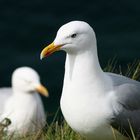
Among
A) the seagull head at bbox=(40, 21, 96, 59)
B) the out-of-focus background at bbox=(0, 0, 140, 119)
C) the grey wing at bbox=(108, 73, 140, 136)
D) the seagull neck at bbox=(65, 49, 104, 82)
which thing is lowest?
the out-of-focus background at bbox=(0, 0, 140, 119)

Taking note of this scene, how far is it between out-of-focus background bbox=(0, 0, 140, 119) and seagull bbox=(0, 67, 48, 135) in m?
1.61

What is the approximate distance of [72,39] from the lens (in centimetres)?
580

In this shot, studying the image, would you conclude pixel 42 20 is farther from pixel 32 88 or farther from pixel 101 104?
pixel 101 104

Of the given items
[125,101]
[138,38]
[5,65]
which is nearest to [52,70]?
[5,65]

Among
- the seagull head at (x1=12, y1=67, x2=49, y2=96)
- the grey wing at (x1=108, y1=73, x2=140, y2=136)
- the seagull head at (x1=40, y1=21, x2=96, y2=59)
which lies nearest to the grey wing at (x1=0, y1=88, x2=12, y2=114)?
the seagull head at (x1=12, y1=67, x2=49, y2=96)

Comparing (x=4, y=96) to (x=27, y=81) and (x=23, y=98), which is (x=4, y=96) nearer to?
(x=23, y=98)

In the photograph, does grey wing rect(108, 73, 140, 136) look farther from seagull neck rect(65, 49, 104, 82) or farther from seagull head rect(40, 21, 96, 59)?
seagull head rect(40, 21, 96, 59)

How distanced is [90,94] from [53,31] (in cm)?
970

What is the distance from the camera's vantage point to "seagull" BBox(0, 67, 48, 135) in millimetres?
10852

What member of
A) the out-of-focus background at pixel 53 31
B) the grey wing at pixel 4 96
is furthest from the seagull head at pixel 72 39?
the out-of-focus background at pixel 53 31

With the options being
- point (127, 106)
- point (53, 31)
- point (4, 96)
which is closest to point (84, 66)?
point (127, 106)

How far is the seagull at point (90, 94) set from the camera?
5766 millimetres

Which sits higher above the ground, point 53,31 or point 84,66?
point 84,66

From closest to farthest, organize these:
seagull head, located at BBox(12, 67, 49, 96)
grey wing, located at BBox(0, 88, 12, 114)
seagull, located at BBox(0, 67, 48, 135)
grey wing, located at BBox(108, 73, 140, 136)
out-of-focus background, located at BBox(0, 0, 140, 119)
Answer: grey wing, located at BBox(108, 73, 140, 136)
seagull, located at BBox(0, 67, 48, 135)
grey wing, located at BBox(0, 88, 12, 114)
seagull head, located at BBox(12, 67, 49, 96)
out-of-focus background, located at BBox(0, 0, 140, 119)
